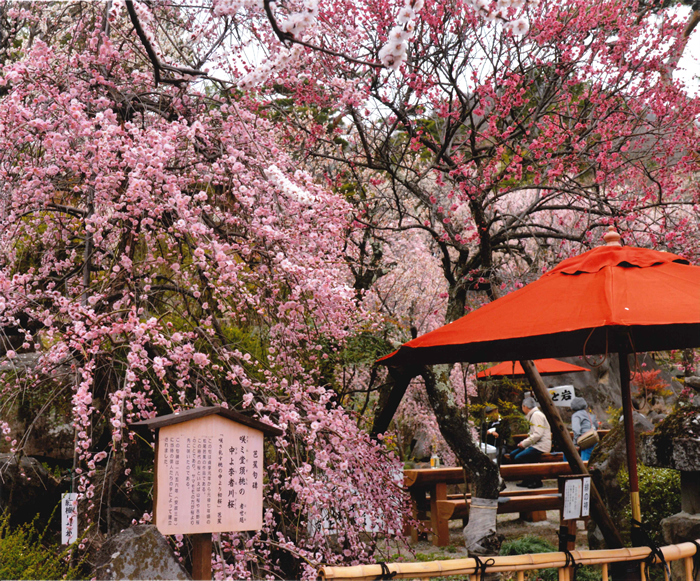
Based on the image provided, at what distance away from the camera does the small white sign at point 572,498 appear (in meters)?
3.47

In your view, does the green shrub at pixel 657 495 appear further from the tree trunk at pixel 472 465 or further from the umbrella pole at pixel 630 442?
the umbrella pole at pixel 630 442

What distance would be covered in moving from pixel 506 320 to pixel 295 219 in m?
1.59

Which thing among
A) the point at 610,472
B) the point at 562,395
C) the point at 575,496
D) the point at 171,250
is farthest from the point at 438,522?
the point at 171,250

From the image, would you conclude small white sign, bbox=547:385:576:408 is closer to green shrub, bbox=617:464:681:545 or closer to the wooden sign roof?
green shrub, bbox=617:464:681:545

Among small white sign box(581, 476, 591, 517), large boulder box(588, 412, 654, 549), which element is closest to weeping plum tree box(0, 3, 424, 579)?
small white sign box(581, 476, 591, 517)

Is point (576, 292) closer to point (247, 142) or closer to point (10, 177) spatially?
point (247, 142)

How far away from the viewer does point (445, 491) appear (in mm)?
7520

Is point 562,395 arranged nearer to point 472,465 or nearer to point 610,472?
point 610,472

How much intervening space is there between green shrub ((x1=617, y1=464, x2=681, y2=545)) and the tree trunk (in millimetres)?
1546

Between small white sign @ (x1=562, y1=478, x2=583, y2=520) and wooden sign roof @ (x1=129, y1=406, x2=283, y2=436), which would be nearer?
wooden sign roof @ (x1=129, y1=406, x2=283, y2=436)

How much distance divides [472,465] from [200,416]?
10.7 feet

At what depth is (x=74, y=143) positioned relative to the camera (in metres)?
3.94

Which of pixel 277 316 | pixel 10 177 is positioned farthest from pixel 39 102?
pixel 277 316

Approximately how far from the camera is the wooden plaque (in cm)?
239
